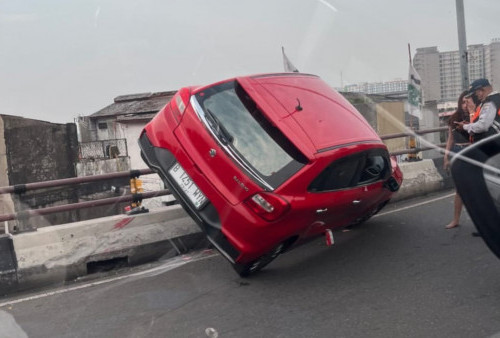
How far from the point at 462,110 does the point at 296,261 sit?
109 inches

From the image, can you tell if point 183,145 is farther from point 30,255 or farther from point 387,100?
point 387,100

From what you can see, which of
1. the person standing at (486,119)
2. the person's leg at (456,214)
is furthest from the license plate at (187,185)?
the person's leg at (456,214)

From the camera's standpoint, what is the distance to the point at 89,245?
18.2 feet

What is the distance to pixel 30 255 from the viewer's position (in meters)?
5.25

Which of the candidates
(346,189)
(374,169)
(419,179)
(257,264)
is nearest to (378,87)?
(419,179)

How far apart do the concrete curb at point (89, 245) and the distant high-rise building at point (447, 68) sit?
154 inches

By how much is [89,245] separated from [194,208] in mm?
1497

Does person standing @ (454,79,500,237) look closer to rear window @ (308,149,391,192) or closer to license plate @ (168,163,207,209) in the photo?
rear window @ (308,149,391,192)

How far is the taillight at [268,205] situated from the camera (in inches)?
168

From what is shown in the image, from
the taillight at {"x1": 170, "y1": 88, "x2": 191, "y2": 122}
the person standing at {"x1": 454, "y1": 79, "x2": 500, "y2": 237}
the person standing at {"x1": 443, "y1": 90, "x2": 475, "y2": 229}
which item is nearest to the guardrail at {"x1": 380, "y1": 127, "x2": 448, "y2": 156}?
the person standing at {"x1": 443, "y1": 90, "x2": 475, "y2": 229}

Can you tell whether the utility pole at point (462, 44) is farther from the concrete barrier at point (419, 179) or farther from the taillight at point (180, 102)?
the taillight at point (180, 102)

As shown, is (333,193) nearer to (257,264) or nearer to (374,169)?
(374,169)

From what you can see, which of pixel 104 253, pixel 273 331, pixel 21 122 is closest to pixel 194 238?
pixel 104 253

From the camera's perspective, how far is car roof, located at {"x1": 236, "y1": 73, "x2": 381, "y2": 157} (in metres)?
4.60
